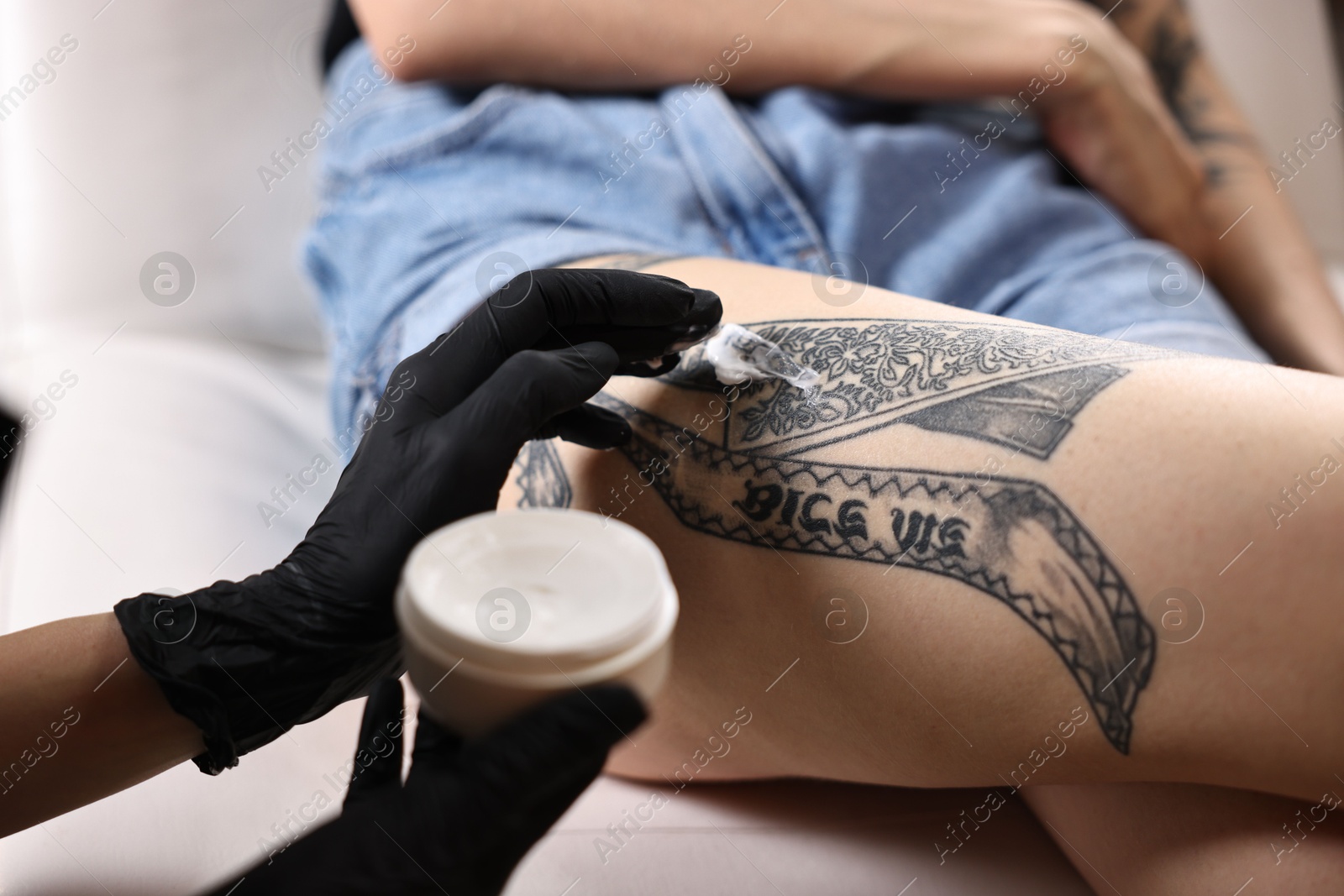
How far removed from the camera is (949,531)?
55 cm

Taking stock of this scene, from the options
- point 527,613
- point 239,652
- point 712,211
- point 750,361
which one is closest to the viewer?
point 527,613

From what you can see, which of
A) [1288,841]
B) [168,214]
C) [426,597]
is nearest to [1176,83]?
[1288,841]

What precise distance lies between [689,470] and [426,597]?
277 millimetres

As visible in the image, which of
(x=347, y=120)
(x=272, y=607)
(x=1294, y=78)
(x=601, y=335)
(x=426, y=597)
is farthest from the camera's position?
(x=1294, y=78)

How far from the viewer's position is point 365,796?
18.7 inches

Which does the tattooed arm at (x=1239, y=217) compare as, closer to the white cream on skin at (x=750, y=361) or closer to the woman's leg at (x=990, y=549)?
the woman's leg at (x=990, y=549)

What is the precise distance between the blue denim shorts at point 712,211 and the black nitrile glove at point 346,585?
287mm

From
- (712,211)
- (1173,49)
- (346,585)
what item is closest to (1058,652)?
(346,585)

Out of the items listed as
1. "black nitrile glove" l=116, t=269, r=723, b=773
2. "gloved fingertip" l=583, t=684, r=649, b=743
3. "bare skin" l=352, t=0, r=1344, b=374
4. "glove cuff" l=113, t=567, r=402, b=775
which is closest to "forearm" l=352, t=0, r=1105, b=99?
"bare skin" l=352, t=0, r=1344, b=374

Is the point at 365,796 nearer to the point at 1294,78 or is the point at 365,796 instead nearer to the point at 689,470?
the point at 689,470

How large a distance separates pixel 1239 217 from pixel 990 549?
3.10 ft

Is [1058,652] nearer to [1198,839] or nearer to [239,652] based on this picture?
[1198,839]

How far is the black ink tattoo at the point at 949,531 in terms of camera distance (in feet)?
→ 1.69

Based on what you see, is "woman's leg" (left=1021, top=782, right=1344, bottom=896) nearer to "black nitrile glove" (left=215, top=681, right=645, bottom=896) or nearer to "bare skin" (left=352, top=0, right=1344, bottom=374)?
"black nitrile glove" (left=215, top=681, right=645, bottom=896)
